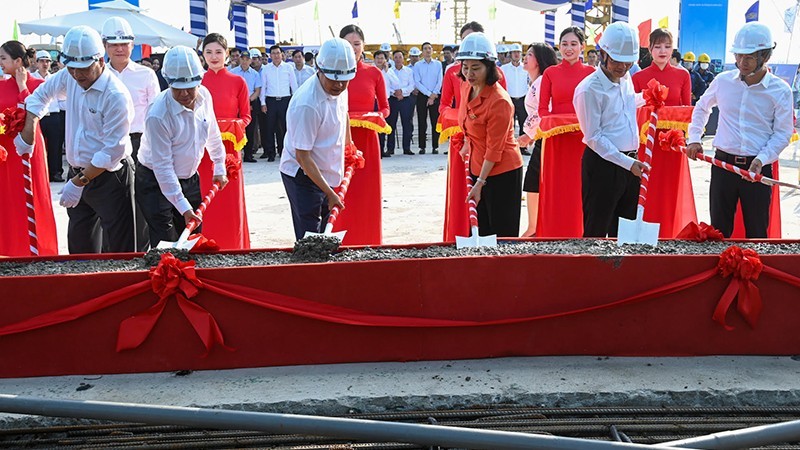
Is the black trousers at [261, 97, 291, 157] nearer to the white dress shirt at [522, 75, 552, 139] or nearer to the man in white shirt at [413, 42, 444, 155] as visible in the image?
the man in white shirt at [413, 42, 444, 155]

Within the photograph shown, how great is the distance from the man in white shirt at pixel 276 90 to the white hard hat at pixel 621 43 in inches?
398

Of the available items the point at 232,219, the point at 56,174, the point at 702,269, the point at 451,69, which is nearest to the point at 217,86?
the point at 232,219

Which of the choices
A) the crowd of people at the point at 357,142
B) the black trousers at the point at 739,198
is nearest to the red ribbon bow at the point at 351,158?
the crowd of people at the point at 357,142

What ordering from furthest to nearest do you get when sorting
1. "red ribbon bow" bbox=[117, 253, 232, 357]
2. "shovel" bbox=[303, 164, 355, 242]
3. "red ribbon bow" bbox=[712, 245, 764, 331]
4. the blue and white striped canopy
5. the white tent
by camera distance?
the blue and white striped canopy < the white tent < "shovel" bbox=[303, 164, 355, 242] < "red ribbon bow" bbox=[712, 245, 764, 331] < "red ribbon bow" bbox=[117, 253, 232, 357]

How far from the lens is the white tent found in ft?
52.6

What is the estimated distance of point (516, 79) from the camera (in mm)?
14859

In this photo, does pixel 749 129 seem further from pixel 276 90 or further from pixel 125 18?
pixel 125 18

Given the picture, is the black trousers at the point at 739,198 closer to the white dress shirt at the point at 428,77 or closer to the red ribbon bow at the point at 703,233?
the red ribbon bow at the point at 703,233

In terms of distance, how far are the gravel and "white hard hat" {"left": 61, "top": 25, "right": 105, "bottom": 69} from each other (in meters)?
1.25

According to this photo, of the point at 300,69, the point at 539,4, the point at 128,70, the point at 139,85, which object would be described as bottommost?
the point at 139,85

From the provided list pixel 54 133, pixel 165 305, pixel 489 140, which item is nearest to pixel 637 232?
pixel 489 140

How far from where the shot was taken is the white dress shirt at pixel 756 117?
17.7 ft

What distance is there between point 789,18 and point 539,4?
27.5 ft

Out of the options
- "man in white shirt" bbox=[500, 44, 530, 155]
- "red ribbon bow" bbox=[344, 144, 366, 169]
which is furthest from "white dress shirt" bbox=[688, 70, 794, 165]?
"man in white shirt" bbox=[500, 44, 530, 155]
